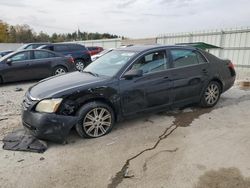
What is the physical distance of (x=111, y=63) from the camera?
464cm

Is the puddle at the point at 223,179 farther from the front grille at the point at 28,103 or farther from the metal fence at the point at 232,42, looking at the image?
the metal fence at the point at 232,42

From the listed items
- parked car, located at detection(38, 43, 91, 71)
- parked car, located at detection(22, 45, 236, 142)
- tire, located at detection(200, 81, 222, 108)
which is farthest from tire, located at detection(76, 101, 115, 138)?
parked car, located at detection(38, 43, 91, 71)

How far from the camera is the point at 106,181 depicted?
9.30 ft

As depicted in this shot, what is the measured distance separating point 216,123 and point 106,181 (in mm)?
2666

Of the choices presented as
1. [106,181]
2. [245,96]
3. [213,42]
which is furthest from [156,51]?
[213,42]

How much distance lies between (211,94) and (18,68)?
6.92m

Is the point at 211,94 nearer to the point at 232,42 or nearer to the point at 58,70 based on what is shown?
the point at 58,70

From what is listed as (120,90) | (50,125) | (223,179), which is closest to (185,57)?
(120,90)

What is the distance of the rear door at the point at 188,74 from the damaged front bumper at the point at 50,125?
2217mm

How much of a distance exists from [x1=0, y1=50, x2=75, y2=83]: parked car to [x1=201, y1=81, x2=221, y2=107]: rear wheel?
640 centimetres

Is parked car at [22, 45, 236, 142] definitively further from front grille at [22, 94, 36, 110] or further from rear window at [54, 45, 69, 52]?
rear window at [54, 45, 69, 52]

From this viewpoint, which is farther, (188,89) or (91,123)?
(188,89)

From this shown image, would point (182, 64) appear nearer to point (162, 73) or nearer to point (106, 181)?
point (162, 73)

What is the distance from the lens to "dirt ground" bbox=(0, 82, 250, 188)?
283 centimetres
